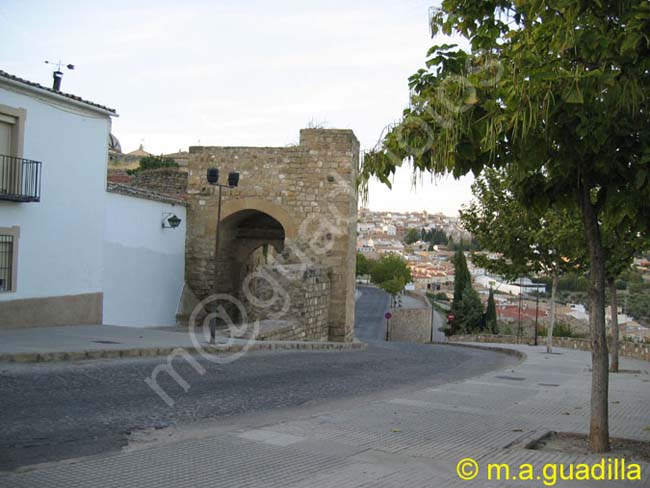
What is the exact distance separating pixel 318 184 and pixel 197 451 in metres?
15.1

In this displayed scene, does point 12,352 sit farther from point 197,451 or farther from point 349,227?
point 349,227

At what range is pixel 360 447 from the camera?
5852 mm

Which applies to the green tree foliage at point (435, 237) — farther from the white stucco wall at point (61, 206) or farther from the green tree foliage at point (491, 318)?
the white stucco wall at point (61, 206)

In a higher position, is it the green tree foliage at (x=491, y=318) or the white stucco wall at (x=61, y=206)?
the white stucco wall at (x=61, y=206)

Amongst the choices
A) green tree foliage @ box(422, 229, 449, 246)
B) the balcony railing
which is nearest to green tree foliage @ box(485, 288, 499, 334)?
the balcony railing

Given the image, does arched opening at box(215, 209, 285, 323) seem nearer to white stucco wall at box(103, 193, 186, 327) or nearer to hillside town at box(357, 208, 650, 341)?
white stucco wall at box(103, 193, 186, 327)

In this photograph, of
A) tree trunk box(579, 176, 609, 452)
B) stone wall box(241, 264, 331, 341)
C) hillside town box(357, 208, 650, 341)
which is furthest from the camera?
hillside town box(357, 208, 650, 341)

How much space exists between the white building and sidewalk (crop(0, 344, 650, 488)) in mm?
7880

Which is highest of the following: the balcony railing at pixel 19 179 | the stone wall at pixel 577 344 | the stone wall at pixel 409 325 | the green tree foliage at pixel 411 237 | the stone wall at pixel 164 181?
the green tree foliage at pixel 411 237

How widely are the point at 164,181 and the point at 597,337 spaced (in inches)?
715

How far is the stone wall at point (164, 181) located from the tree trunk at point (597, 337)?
17.3 meters

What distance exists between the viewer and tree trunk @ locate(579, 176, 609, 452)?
230 inches

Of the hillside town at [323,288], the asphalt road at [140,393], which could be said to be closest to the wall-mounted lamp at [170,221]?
the hillside town at [323,288]

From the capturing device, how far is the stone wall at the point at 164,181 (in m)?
22.1
